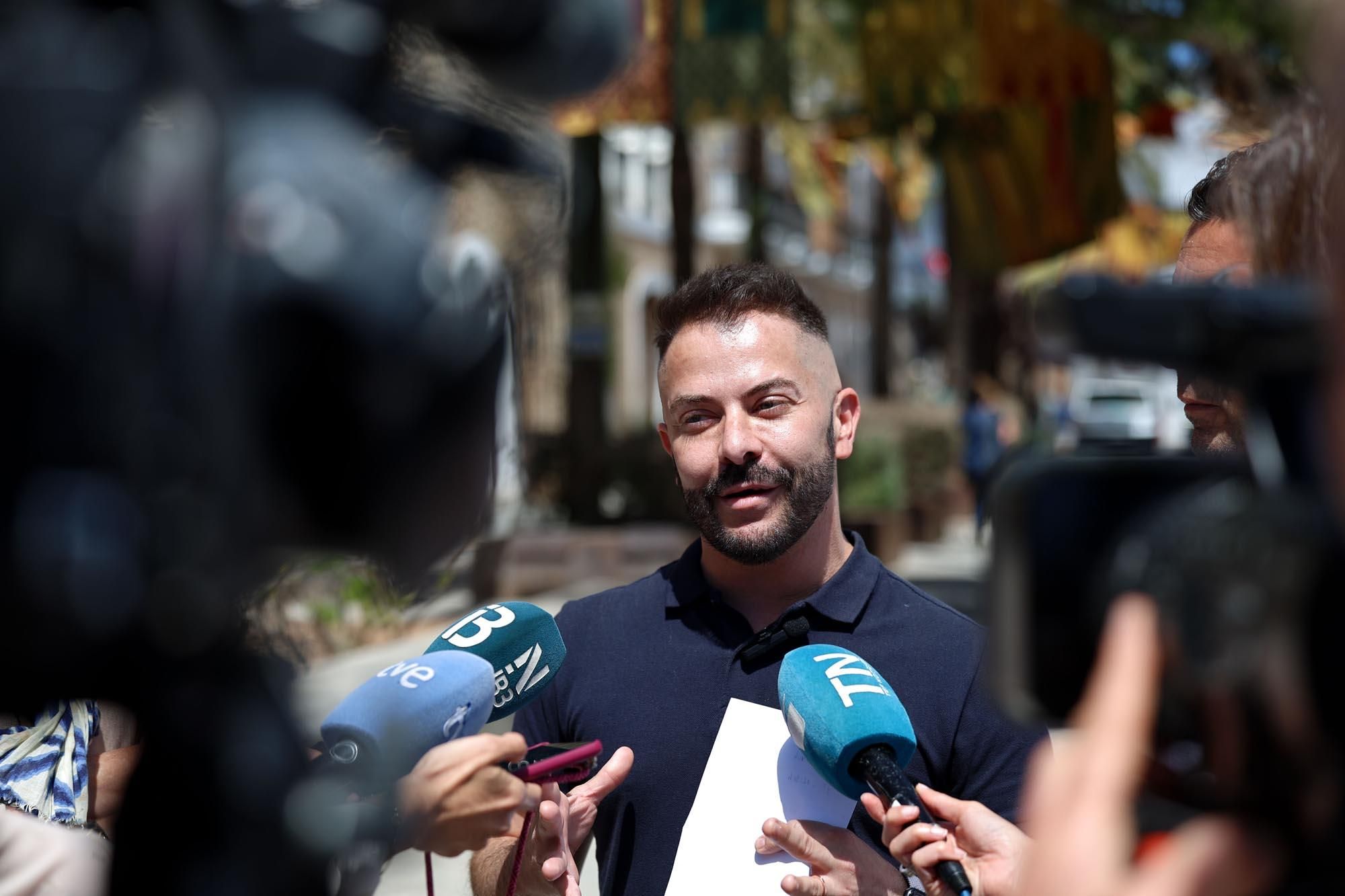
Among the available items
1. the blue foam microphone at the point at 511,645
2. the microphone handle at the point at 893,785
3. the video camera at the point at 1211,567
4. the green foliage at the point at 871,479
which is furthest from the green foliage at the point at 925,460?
the video camera at the point at 1211,567

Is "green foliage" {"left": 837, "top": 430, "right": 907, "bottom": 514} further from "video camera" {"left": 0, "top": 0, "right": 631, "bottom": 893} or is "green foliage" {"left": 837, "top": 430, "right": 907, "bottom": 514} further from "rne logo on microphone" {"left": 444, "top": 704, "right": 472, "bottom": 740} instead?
"video camera" {"left": 0, "top": 0, "right": 631, "bottom": 893}

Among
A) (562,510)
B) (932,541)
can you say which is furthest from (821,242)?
(562,510)

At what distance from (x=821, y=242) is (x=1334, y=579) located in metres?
45.6

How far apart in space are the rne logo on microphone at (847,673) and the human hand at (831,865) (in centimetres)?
22

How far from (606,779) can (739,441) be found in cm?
68

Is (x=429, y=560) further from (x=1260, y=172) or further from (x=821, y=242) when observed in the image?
(x=821, y=242)

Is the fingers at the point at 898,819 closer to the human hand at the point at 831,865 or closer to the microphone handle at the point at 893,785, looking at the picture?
the microphone handle at the point at 893,785

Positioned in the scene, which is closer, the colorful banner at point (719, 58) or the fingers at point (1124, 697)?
the fingers at point (1124, 697)

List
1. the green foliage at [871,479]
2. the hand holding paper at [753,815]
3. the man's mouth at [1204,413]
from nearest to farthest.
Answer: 1. the hand holding paper at [753,815]
2. the man's mouth at [1204,413]
3. the green foliage at [871,479]

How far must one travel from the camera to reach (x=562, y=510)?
487 inches

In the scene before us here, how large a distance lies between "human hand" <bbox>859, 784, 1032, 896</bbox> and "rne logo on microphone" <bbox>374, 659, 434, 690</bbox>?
67cm

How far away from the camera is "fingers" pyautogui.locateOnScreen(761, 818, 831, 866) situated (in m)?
2.06

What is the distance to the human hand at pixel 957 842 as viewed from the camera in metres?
1.84

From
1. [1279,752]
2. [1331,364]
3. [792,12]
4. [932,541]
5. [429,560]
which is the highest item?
[792,12]
